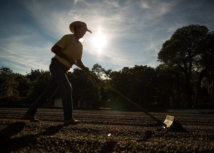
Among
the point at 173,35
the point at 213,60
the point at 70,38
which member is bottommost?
the point at 70,38

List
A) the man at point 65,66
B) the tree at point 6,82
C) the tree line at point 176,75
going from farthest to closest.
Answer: the tree at point 6,82 < the tree line at point 176,75 < the man at point 65,66

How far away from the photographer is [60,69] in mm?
2840

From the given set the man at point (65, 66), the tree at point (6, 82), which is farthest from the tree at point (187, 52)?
the tree at point (6, 82)

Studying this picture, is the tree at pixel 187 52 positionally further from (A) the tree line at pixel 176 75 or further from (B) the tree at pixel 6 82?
(B) the tree at pixel 6 82

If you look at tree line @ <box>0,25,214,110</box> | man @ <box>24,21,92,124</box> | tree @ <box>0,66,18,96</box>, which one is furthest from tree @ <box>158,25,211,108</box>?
tree @ <box>0,66,18,96</box>

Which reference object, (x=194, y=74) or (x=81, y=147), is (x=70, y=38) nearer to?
(x=81, y=147)

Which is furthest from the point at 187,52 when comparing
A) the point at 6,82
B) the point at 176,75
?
the point at 6,82

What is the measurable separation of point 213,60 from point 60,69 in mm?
26882

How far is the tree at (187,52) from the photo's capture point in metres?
24.8

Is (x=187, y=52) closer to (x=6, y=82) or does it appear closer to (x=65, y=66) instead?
(x=65, y=66)

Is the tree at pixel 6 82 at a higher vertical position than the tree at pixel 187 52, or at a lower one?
lower

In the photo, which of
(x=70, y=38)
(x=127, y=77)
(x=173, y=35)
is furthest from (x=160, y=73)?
(x=70, y=38)

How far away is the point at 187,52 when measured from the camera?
25.3 metres

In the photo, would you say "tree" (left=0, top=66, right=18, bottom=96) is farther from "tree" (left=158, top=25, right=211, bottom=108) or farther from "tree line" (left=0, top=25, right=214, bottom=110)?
"tree" (left=158, top=25, right=211, bottom=108)
